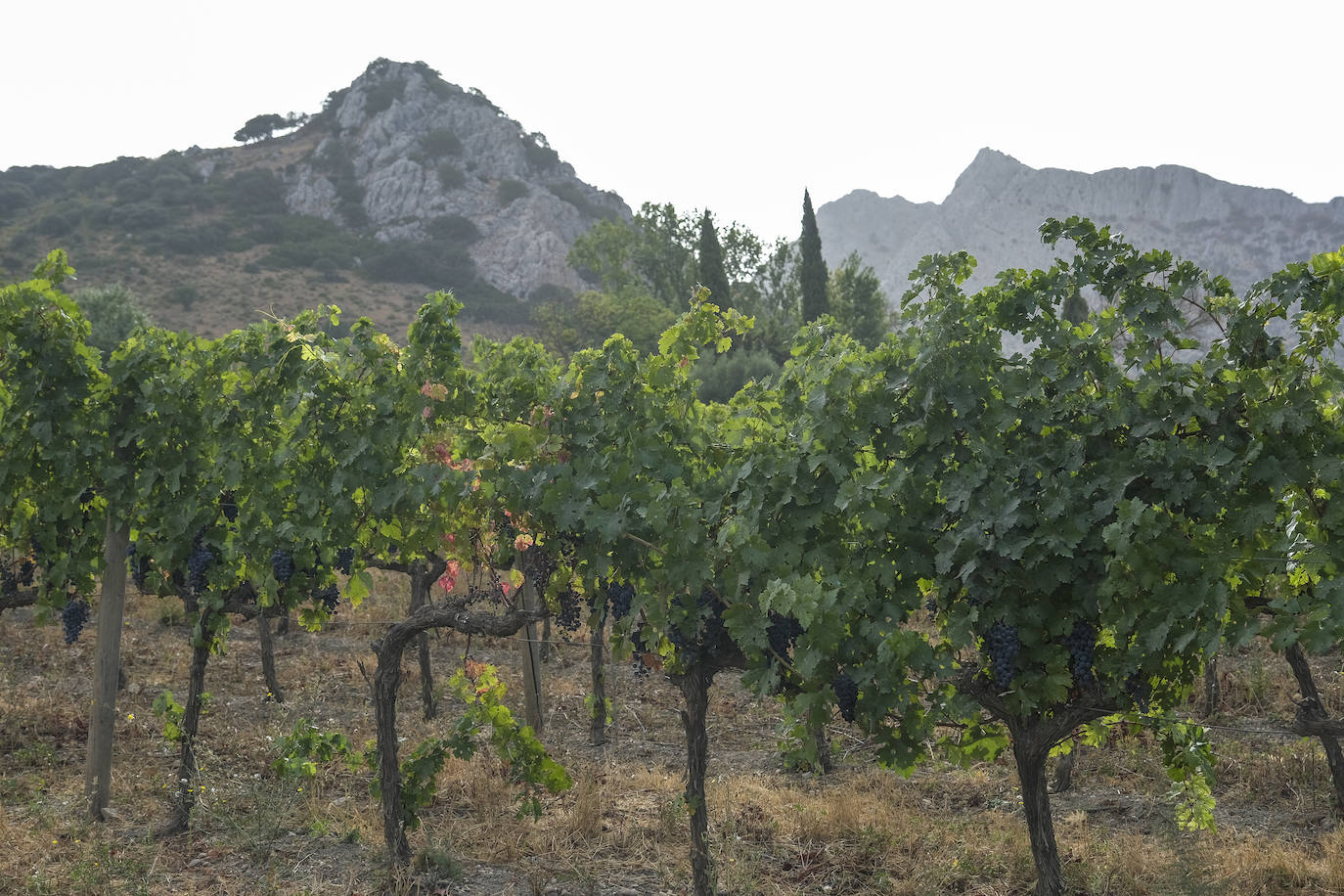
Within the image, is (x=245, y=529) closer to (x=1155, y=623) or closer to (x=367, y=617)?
(x=1155, y=623)

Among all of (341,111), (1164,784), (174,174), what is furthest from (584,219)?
(1164,784)

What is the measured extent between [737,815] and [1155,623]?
409 cm

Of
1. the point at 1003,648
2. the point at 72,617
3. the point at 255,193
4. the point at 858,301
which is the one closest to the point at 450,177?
the point at 255,193

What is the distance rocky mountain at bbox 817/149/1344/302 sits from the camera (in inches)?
4294

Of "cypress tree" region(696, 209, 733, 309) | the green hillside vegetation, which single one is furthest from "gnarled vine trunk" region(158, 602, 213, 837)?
the green hillside vegetation

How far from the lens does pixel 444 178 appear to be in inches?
3113

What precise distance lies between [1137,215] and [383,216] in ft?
293

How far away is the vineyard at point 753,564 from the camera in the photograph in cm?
393

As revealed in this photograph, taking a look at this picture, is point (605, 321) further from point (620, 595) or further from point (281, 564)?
point (620, 595)

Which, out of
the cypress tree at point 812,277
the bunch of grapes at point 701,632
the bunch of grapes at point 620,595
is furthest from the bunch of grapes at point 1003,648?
the cypress tree at point 812,277

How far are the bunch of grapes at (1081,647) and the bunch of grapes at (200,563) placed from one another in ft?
17.0

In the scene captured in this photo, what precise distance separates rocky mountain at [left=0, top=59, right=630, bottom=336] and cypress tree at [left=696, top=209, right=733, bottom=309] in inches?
737

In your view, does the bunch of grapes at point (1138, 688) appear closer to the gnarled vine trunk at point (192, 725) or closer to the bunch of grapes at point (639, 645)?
the bunch of grapes at point (639, 645)

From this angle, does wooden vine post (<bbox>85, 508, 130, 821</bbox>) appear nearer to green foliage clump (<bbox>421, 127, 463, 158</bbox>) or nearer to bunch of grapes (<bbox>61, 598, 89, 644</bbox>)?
bunch of grapes (<bbox>61, 598, 89, 644</bbox>)
